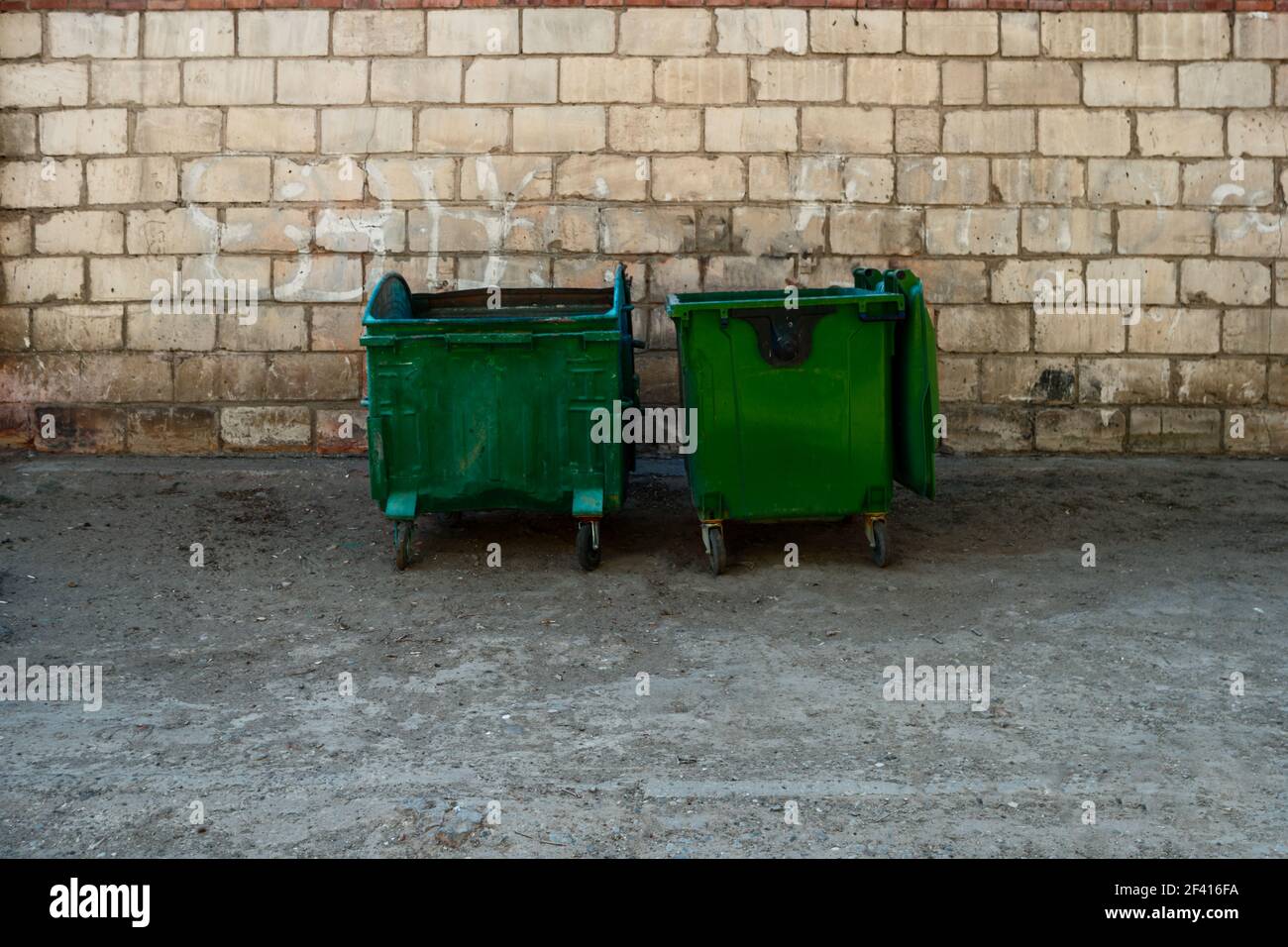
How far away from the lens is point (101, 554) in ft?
21.0

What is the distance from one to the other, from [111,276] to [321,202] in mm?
1407

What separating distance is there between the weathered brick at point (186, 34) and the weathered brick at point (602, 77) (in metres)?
2.08

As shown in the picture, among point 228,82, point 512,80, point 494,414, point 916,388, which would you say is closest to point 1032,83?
point 916,388

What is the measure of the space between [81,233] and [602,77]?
340 cm

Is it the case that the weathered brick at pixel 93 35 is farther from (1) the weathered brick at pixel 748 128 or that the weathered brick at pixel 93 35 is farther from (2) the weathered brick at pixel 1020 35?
(2) the weathered brick at pixel 1020 35

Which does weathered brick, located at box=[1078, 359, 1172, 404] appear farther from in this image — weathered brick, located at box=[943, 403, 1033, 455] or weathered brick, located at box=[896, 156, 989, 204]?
weathered brick, located at box=[896, 156, 989, 204]

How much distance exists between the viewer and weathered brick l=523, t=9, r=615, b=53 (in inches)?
310

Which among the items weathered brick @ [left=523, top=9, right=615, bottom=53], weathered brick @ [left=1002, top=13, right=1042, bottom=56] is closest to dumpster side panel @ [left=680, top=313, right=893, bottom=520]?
weathered brick @ [left=523, top=9, right=615, bottom=53]

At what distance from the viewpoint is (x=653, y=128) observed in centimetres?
793

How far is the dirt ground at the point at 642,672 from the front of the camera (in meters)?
3.45

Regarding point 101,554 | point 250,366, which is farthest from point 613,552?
point 250,366

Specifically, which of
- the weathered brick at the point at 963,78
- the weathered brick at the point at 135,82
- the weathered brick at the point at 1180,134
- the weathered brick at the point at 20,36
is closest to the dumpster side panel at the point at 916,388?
the weathered brick at the point at 963,78

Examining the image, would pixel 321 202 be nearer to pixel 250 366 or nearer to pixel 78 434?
pixel 250 366

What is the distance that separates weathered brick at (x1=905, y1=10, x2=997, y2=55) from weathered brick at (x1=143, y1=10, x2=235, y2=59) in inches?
165
